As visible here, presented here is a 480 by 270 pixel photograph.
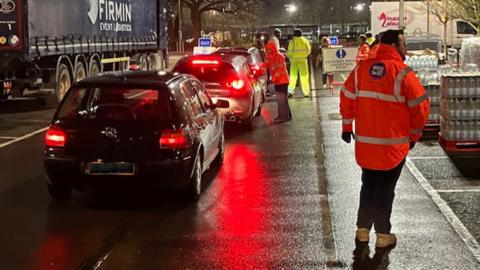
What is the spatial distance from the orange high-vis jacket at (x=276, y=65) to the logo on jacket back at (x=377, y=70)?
9.36 m

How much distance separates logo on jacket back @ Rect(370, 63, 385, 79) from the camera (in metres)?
6.14

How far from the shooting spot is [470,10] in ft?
93.4

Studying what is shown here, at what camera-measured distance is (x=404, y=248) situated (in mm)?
6414

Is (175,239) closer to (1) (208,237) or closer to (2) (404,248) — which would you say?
(1) (208,237)

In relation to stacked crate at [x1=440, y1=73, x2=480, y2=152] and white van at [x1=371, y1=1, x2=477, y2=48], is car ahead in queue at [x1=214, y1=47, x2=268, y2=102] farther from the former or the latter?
white van at [x1=371, y1=1, x2=477, y2=48]

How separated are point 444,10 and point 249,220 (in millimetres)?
26742

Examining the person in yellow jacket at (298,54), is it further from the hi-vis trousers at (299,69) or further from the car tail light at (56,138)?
the car tail light at (56,138)

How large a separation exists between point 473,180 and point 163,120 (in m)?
3.91

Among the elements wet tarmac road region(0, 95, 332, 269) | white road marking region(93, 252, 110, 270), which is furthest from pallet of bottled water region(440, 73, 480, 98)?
white road marking region(93, 252, 110, 270)

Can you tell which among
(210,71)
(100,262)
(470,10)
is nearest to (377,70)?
(100,262)

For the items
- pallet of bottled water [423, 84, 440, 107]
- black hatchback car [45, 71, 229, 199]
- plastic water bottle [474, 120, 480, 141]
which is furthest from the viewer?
pallet of bottled water [423, 84, 440, 107]

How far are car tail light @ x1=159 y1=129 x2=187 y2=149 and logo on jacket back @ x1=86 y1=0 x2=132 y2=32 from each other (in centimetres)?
1462

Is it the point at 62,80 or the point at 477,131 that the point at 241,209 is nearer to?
the point at 477,131

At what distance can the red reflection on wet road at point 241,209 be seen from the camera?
6.36 meters
